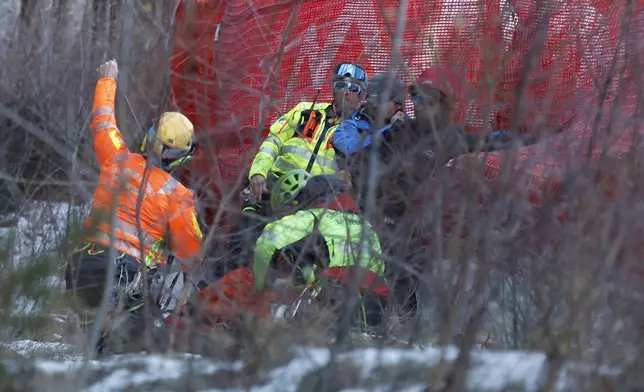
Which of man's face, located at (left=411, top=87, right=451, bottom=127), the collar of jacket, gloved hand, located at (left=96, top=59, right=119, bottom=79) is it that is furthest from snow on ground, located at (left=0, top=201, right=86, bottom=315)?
man's face, located at (left=411, top=87, right=451, bottom=127)

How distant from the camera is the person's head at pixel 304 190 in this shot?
4.21 meters

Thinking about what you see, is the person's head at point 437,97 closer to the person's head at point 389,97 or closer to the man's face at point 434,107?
the man's face at point 434,107

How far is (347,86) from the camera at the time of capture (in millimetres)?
5336

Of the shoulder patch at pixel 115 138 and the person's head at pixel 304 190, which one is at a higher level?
the shoulder patch at pixel 115 138

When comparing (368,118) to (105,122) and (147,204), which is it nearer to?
(147,204)

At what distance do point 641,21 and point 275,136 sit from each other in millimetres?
2117

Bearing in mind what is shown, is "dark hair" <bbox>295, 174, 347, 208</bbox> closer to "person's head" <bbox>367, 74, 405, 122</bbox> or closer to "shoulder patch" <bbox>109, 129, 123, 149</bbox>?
"person's head" <bbox>367, 74, 405, 122</bbox>

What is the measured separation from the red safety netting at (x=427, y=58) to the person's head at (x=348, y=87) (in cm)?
11

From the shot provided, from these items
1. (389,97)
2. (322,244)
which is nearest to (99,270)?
(322,244)

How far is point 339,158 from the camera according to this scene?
16.3ft

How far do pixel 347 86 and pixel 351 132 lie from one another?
612 millimetres

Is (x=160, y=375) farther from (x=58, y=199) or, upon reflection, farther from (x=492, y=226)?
(x=58, y=199)

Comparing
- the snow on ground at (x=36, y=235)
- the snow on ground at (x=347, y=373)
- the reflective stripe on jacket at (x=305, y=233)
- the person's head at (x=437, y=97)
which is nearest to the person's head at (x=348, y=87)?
the reflective stripe on jacket at (x=305, y=233)

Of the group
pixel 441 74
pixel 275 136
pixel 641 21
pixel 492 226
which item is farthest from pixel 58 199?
pixel 641 21
